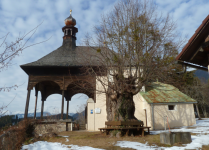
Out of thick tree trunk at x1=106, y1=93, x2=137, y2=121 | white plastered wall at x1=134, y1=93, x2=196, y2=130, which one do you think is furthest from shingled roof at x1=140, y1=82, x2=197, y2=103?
thick tree trunk at x1=106, y1=93, x2=137, y2=121

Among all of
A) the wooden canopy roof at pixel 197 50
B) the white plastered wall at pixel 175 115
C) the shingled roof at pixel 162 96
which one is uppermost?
the wooden canopy roof at pixel 197 50

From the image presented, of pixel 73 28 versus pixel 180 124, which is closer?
pixel 180 124

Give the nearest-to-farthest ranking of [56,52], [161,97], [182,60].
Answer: [182,60] < [161,97] < [56,52]

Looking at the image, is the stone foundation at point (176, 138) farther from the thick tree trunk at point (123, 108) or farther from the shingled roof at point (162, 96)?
the shingled roof at point (162, 96)

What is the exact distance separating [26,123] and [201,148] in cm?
823

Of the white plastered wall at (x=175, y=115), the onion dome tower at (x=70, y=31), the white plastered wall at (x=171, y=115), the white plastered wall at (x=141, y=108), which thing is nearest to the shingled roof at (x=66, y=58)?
the onion dome tower at (x=70, y=31)

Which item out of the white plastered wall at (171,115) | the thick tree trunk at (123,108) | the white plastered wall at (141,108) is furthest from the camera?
the white plastered wall at (141,108)

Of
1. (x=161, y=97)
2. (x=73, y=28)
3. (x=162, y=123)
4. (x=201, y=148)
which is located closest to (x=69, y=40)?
(x=73, y=28)

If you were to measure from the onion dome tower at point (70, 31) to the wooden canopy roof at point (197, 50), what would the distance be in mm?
14532

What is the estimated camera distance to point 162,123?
573 inches

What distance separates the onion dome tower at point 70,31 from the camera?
64.8 feet

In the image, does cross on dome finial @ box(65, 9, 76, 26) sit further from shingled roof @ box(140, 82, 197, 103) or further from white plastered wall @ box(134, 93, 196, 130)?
white plastered wall @ box(134, 93, 196, 130)

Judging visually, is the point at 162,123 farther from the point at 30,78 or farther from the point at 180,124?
the point at 30,78

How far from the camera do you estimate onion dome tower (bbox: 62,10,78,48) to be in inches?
777
